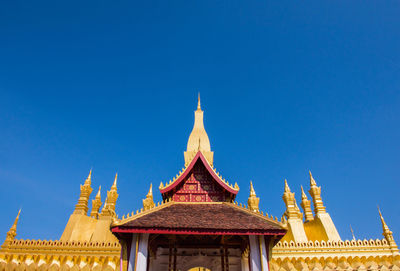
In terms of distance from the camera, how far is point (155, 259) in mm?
13914

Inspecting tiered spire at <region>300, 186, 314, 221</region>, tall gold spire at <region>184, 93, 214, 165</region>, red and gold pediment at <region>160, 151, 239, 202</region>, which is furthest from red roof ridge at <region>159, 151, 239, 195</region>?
tiered spire at <region>300, 186, 314, 221</region>

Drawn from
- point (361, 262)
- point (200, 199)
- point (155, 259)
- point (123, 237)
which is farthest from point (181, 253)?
point (361, 262)

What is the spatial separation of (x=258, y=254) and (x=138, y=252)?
14.5 feet

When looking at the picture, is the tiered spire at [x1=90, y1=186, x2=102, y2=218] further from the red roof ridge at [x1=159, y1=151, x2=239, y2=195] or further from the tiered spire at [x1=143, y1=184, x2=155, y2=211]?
the red roof ridge at [x1=159, y1=151, x2=239, y2=195]

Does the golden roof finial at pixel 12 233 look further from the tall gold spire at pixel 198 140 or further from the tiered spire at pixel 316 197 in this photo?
the tiered spire at pixel 316 197

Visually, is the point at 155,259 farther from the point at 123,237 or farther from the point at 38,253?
the point at 38,253

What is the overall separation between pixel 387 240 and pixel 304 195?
6645 millimetres

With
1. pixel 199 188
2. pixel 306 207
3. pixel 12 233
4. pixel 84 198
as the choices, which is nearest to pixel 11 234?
pixel 12 233

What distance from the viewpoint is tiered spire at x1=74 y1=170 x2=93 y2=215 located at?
19172mm

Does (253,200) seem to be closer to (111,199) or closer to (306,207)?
(306,207)

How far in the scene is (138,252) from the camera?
10461mm

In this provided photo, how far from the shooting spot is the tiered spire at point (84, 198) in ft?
62.9

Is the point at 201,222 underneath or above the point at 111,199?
underneath

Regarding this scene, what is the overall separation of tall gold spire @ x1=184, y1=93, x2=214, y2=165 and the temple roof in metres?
7.67
